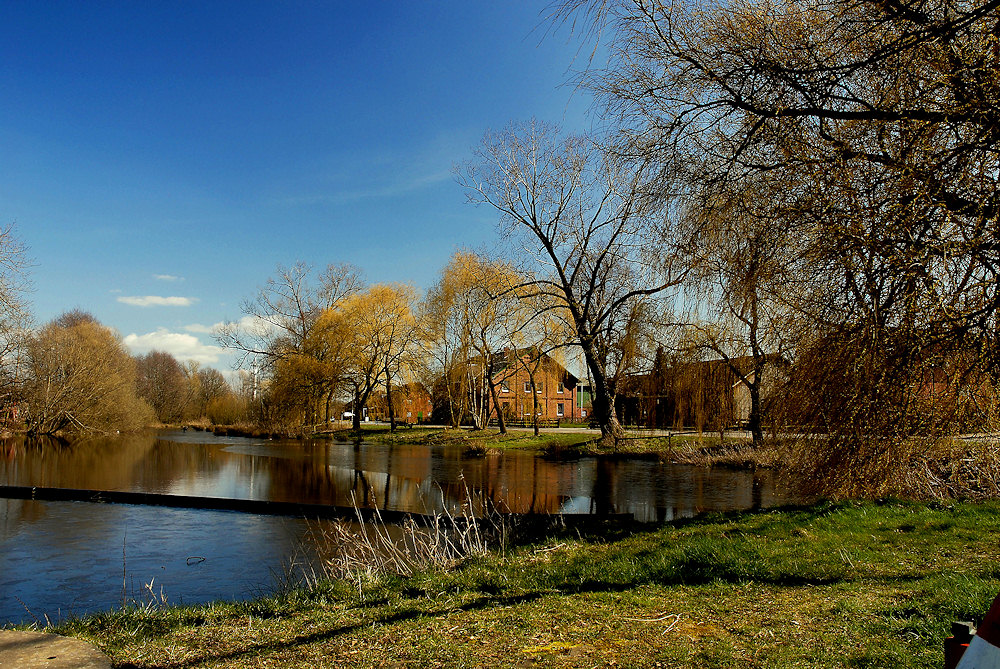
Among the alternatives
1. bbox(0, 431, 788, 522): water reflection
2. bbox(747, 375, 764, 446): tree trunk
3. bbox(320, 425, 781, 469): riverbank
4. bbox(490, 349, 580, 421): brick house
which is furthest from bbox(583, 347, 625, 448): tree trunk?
bbox(747, 375, 764, 446): tree trunk

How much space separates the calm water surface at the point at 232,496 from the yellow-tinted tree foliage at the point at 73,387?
235 inches

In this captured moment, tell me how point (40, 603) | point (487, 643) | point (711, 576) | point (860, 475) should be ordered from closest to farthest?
point (487, 643) < point (860, 475) < point (711, 576) < point (40, 603)

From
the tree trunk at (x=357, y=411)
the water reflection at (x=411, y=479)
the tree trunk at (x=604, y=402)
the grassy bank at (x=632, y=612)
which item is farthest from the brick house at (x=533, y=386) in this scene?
the grassy bank at (x=632, y=612)

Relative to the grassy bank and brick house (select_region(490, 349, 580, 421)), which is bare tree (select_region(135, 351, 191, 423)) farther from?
the grassy bank

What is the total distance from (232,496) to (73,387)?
25.1m

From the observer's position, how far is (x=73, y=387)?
34750 millimetres

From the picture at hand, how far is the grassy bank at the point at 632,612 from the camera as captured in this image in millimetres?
3762

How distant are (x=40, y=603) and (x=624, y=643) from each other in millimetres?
6761

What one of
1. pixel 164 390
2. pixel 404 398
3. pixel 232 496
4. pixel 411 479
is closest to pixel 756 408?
pixel 411 479

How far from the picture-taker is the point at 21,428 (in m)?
34.9

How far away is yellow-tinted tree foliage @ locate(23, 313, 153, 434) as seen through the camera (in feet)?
108

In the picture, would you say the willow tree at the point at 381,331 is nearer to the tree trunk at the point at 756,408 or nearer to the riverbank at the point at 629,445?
the riverbank at the point at 629,445

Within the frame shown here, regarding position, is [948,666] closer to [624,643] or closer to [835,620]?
[624,643]

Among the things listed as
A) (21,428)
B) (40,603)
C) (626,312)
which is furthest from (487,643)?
(21,428)
